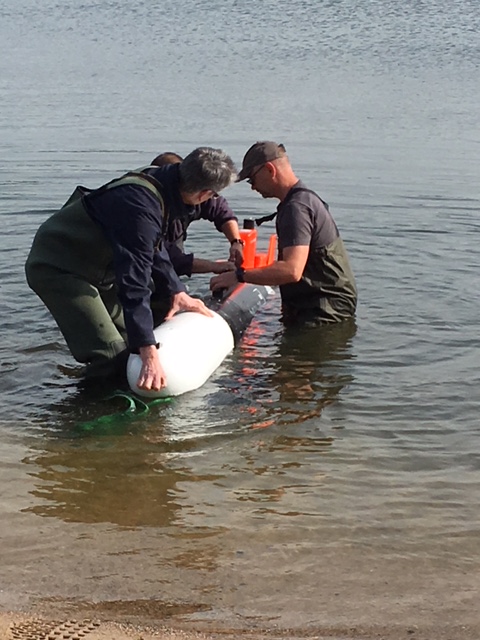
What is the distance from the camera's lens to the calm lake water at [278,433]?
4238 mm

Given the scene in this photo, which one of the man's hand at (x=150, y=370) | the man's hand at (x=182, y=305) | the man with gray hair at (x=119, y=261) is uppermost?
the man with gray hair at (x=119, y=261)

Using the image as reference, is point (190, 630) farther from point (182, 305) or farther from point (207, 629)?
point (182, 305)

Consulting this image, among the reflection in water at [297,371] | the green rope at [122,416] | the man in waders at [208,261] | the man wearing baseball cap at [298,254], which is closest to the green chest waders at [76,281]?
the green rope at [122,416]

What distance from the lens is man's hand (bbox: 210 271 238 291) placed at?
24.8 ft

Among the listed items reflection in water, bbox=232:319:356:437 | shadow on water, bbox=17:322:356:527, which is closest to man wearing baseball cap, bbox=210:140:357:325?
reflection in water, bbox=232:319:356:437

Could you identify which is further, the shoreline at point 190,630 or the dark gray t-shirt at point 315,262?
the dark gray t-shirt at point 315,262

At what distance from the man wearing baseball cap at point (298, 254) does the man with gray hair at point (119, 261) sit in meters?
0.78

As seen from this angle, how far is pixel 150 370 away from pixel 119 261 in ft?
2.10

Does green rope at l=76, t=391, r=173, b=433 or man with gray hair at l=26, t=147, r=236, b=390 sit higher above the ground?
man with gray hair at l=26, t=147, r=236, b=390

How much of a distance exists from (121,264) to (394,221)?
6120mm

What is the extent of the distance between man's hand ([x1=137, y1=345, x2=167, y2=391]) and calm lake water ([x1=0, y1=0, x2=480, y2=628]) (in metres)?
0.34

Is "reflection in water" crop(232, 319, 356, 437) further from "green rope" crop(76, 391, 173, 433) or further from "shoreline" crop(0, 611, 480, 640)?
"shoreline" crop(0, 611, 480, 640)

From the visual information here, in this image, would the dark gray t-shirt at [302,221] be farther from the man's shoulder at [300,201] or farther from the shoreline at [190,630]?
the shoreline at [190,630]

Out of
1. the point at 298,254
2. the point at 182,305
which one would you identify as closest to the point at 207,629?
the point at 182,305
